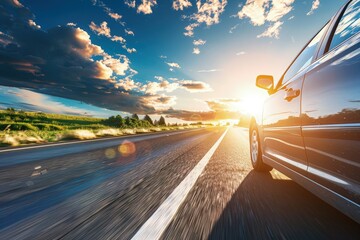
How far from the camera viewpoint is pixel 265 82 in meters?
4.19

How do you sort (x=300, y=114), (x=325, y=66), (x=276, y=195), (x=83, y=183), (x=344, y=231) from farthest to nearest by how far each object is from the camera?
(x=83, y=183), (x=276, y=195), (x=300, y=114), (x=325, y=66), (x=344, y=231)

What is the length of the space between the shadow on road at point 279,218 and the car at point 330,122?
262 millimetres

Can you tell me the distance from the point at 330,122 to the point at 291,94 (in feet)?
3.30

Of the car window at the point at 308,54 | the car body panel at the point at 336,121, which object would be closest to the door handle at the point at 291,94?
the car body panel at the point at 336,121

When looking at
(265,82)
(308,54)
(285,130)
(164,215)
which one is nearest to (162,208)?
(164,215)

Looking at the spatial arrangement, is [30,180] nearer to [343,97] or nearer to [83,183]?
[83,183]

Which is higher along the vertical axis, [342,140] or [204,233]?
[342,140]

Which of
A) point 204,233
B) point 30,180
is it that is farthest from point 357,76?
point 30,180

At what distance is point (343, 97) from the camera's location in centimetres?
173

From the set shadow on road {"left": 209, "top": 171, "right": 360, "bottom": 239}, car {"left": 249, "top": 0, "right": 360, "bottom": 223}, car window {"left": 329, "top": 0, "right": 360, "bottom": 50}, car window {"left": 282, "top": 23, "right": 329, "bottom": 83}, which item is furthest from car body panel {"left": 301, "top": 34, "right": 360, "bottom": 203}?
car window {"left": 282, "top": 23, "right": 329, "bottom": 83}

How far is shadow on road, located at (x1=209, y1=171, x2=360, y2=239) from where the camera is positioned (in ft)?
6.04

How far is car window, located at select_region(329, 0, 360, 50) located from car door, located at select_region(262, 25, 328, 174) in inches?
17.7

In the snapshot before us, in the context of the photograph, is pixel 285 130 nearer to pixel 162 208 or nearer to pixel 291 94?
pixel 291 94

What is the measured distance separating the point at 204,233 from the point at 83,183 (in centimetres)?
217
